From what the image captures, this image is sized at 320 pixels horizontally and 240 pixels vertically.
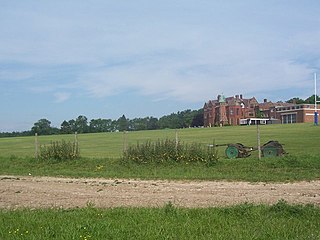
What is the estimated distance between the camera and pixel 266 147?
2316cm

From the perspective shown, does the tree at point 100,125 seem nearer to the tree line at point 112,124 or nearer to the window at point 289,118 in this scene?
the tree line at point 112,124

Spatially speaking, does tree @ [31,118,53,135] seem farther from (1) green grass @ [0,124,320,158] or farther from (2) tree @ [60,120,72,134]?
(1) green grass @ [0,124,320,158]

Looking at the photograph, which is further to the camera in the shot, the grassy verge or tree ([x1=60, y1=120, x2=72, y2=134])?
tree ([x1=60, y1=120, x2=72, y2=134])

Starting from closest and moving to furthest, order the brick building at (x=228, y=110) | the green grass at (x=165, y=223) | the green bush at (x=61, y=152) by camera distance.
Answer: the green grass at (x=165, y=223) → the green bush at (x=61, y=152) → the brick building at (x=228, y=110)

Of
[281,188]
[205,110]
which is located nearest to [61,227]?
[281,188]

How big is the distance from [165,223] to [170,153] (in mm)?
13722

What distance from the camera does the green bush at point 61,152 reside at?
2403cm

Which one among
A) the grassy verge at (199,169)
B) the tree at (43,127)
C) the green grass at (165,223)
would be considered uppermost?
the tree at (43,127)

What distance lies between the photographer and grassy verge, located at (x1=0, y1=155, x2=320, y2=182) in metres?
17.0

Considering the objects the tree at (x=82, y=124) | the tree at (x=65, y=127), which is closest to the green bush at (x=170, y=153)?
the tree at (x=65, y=127)

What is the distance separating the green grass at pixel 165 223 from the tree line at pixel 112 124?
7572cm

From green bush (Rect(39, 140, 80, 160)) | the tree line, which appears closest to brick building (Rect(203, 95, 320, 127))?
the tree line

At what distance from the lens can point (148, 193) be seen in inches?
499

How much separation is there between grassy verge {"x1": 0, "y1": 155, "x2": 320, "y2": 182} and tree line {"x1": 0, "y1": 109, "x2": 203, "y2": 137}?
6143 cm
